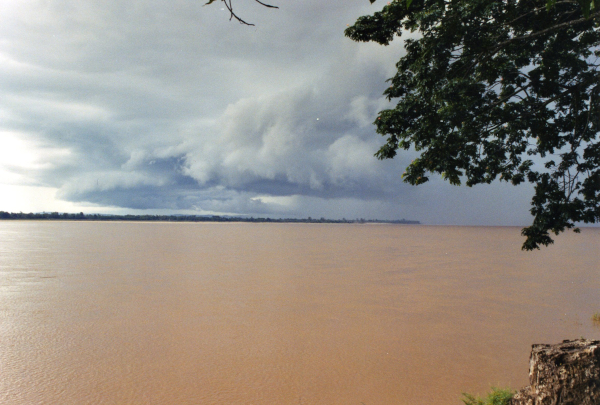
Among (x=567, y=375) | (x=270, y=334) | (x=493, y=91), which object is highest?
(x=493, y=91)

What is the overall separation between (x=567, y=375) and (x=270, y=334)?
677 cm

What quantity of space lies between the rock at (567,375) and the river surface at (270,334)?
2.92 metres

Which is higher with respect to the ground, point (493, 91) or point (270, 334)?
point (493, 91)

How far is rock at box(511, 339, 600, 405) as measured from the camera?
3586 millimetres

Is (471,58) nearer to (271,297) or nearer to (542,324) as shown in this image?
(542,324)

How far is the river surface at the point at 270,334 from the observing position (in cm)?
657

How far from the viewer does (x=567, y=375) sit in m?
3.66

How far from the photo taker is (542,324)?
10.9 meters

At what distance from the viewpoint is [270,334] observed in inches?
368

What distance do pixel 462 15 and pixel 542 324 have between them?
29.1 ft

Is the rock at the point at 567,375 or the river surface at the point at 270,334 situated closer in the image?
the rock at the point at 567,375

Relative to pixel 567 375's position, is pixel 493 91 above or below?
above

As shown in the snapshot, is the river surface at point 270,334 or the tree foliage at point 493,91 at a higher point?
the tree foliage at point 493,91

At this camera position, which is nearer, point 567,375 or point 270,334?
point 567,375
